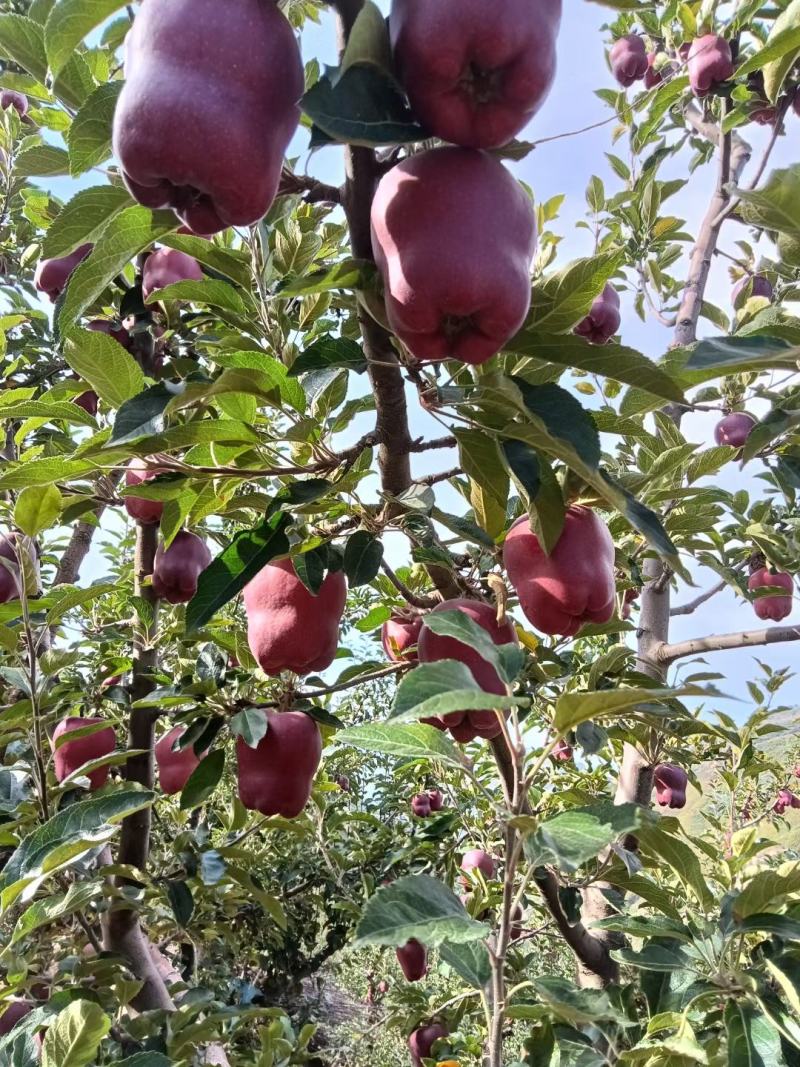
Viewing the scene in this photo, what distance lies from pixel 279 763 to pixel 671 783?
154 centimetres

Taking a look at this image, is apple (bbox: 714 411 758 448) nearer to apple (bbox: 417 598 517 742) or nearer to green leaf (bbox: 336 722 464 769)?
apple (bbox: 417 598 517 742)

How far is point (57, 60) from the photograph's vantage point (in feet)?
2.42

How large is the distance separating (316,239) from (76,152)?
15.3 inches

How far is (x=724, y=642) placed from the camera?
1.88m

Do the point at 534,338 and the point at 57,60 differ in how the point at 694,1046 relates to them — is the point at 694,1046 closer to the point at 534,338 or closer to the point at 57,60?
the point at 534,338

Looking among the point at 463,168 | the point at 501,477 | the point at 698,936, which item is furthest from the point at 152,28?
the point at 698,936

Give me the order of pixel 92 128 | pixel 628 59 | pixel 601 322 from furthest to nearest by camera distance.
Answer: pixel 628 59 → pixel 601 322 → pixel 92 128

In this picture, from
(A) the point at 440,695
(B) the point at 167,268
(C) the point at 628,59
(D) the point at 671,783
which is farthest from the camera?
(C) the point at 628,59

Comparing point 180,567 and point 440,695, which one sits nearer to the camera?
point 440,695

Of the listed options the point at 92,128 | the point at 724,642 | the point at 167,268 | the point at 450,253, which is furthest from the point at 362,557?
the point at 724,642

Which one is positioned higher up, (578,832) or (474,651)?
(474,651)

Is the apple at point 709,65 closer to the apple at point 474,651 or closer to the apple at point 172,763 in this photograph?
the apple at point 474,651

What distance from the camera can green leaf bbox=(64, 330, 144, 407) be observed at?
0.91 m

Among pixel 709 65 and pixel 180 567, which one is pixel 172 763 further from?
pixel 709 65
